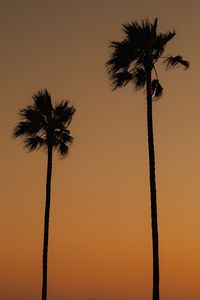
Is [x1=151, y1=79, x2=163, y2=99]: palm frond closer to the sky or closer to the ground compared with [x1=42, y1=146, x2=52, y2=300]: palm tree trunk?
closer to the sky

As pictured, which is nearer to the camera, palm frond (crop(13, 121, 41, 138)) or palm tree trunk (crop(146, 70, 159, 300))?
palm tree trunk (crop(146, 70, 159, 300))

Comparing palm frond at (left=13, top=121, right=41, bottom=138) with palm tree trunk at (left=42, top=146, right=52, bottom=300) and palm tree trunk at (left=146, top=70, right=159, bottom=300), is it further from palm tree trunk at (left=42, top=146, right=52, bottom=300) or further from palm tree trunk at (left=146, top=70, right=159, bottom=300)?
palm tree trunk at (left=146, top=70, right=159, bottom=300)

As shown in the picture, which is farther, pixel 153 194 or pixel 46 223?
pixel 46 223

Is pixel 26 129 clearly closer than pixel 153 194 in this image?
No

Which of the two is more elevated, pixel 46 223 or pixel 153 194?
pixel 153 194

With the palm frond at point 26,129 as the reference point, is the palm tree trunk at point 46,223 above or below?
below

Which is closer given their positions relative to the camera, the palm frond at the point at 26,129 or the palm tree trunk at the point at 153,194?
the palm tree trunk at the point at 153,194

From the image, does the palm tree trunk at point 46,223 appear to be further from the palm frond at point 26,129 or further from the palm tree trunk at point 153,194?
the palm tree trunk at point 153,194

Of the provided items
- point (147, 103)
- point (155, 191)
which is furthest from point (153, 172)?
point (147, 103)

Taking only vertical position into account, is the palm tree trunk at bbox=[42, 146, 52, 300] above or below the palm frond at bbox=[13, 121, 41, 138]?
below

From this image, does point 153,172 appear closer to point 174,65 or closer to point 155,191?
point 155,191

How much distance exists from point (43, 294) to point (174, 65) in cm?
1572

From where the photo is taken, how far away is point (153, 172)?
34.8 m

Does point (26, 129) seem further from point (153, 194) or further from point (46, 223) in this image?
point (153, 194)
